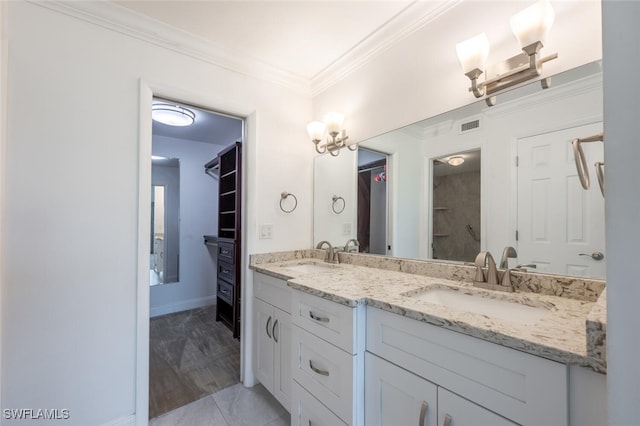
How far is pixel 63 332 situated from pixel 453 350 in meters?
1.81

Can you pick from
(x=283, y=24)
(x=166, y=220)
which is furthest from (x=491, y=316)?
(x=166, y=220)

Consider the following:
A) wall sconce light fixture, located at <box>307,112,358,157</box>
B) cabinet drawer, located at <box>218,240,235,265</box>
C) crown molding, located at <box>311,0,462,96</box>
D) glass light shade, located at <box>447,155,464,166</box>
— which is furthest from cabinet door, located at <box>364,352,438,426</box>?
cabinet drawer, located at <box>218,240,235,265</box>

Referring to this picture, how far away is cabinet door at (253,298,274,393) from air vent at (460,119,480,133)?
152cm

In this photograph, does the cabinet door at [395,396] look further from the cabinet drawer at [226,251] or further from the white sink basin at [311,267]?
the cabinet drawer at [226,251]

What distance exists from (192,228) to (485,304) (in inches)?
135

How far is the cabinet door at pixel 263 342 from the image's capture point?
1696 mm

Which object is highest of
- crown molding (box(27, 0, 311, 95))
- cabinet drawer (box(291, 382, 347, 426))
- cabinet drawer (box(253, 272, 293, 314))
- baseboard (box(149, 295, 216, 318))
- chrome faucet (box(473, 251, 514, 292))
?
crown molding (box(27, 0, 311, 95))

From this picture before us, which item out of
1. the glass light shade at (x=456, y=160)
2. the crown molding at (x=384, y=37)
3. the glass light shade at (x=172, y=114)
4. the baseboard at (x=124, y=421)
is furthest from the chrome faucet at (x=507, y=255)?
the glass light shade at (x=172, y=114)

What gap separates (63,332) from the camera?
4.38ft

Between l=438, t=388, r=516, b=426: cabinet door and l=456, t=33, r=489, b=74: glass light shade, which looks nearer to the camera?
l=438, t=388, r=516, b=426: cabinet door

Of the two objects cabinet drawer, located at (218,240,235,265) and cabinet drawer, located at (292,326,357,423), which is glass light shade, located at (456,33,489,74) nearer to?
cabinet drawer, located at (292,326,357,423)

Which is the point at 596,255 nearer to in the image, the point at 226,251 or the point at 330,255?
the point at 330,255

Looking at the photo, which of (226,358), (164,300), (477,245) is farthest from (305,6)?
(164,300)

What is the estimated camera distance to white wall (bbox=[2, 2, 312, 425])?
1.26 metres
